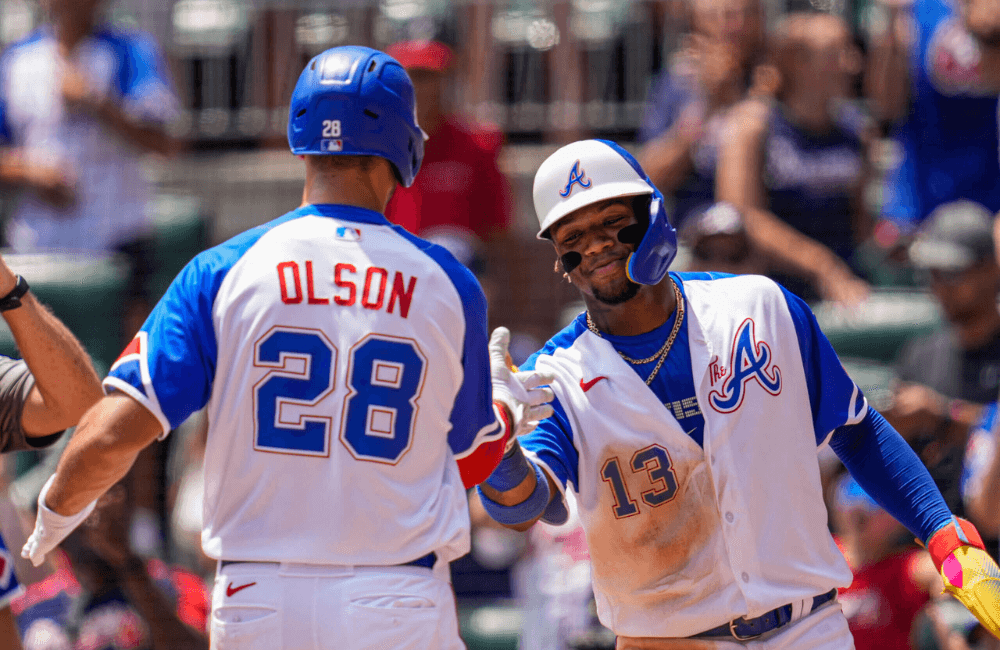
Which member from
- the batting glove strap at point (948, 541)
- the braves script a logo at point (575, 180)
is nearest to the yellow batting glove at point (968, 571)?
the batting glove strap at point (948, 541)

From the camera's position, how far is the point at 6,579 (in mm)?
3387

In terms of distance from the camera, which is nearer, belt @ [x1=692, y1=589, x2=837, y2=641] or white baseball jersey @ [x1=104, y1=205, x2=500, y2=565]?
white baseball jersey @ [x1=104, y1=205, x2=500, y2=565]

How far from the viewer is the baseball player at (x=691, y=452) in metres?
3.29

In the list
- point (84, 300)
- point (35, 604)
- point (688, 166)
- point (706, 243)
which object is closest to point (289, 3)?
point (84, 300)

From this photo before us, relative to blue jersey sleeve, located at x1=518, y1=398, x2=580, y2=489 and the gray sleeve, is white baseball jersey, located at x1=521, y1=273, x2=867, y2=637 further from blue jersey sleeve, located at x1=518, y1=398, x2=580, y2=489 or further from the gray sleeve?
the gray sleeve

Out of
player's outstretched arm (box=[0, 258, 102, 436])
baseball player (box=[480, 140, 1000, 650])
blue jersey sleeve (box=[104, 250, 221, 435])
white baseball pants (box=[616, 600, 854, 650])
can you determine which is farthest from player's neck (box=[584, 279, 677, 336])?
player's outstretched arm (box=[0, 258, 102, 436])

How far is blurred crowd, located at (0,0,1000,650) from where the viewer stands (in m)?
5.49

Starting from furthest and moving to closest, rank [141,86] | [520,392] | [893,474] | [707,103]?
[141,86] < [707,103] < [893,474] < [520,392]

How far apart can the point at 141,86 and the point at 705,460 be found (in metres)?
4.55

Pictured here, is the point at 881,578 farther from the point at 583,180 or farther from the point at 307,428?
the point at 307,428

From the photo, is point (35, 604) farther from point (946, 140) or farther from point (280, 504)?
point (946, 140)

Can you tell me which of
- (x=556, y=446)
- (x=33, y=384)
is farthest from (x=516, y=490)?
(x=33, y=384)

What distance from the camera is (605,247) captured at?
11.3 feet

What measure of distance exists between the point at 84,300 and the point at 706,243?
3328 millimetres
